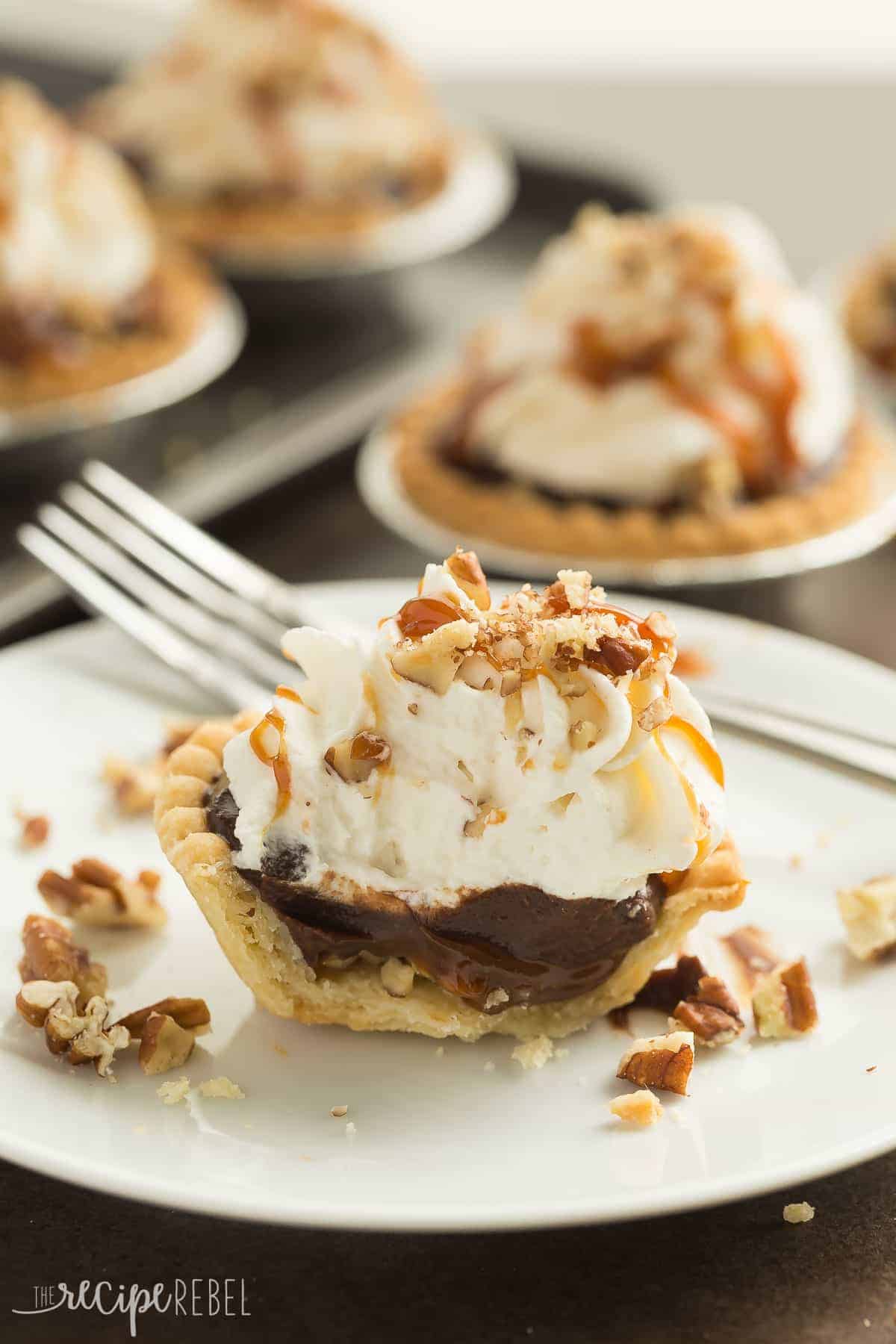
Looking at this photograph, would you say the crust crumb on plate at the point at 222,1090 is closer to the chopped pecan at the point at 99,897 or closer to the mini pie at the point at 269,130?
the chopped pecan at the point at 99,897

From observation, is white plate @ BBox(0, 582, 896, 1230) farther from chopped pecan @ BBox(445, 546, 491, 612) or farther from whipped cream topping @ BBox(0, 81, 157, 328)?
whipped cream topping @ BBox(0, 81, 157, 328)

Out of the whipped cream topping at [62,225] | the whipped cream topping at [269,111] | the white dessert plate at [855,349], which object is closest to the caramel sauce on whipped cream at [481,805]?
the whipped cream topping at [62,225]

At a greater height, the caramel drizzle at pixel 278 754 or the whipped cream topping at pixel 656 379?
the caramel drizzle at pixel 278 754

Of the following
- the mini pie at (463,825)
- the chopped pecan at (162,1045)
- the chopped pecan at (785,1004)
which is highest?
the mini pie at (463,825)

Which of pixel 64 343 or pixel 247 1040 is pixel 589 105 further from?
pixel 247 1040

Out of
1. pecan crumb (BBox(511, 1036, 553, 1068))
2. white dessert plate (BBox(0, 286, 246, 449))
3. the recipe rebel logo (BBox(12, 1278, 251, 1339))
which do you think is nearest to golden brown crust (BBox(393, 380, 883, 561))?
white dessert plate (BBox(0, 286, 246, 449))
